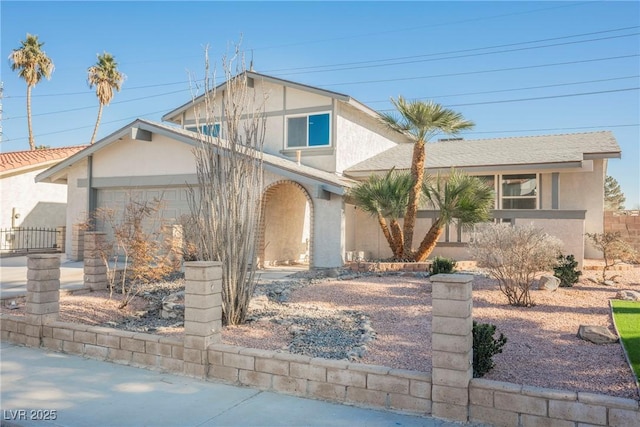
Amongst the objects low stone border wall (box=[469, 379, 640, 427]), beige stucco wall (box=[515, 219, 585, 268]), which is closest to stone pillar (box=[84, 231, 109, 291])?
low stone border wall (box=[469, 379, 640, 427])

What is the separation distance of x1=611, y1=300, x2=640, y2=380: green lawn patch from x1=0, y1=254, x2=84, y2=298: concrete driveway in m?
10.8

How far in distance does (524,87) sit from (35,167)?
2407cm

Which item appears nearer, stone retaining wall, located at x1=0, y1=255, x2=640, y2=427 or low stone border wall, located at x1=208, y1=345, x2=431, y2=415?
stone retaining wall, located at x1=0, y1=255, x2=640, y2=427

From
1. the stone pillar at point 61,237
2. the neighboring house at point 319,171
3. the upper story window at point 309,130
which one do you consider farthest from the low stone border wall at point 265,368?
the stone pillar at point 61,237

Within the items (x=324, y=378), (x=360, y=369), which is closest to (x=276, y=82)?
(x=324, y=378)

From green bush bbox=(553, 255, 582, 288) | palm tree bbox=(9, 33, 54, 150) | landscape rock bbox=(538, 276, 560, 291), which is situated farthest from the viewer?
palm tree bbox=(9, 33, 54, 150)

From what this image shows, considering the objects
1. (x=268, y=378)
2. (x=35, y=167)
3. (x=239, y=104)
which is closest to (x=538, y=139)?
(x=239, y=104)

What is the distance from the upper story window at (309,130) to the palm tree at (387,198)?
4189mm

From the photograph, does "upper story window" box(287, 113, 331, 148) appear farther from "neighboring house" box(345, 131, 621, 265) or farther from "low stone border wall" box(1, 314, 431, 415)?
"low stone border wall" box(1, 314, 431, 415)

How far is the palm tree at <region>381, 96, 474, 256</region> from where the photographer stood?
1435 cm

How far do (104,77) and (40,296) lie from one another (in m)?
35.3

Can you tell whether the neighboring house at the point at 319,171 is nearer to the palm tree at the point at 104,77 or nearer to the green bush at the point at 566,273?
the green bush at the point at 566,273

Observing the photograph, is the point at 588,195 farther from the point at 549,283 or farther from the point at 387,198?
the point at 549,283

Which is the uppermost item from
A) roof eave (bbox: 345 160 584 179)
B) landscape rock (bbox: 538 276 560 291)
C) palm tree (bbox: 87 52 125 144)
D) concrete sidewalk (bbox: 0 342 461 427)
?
palm tree (bbox: 87 52 125 144)
